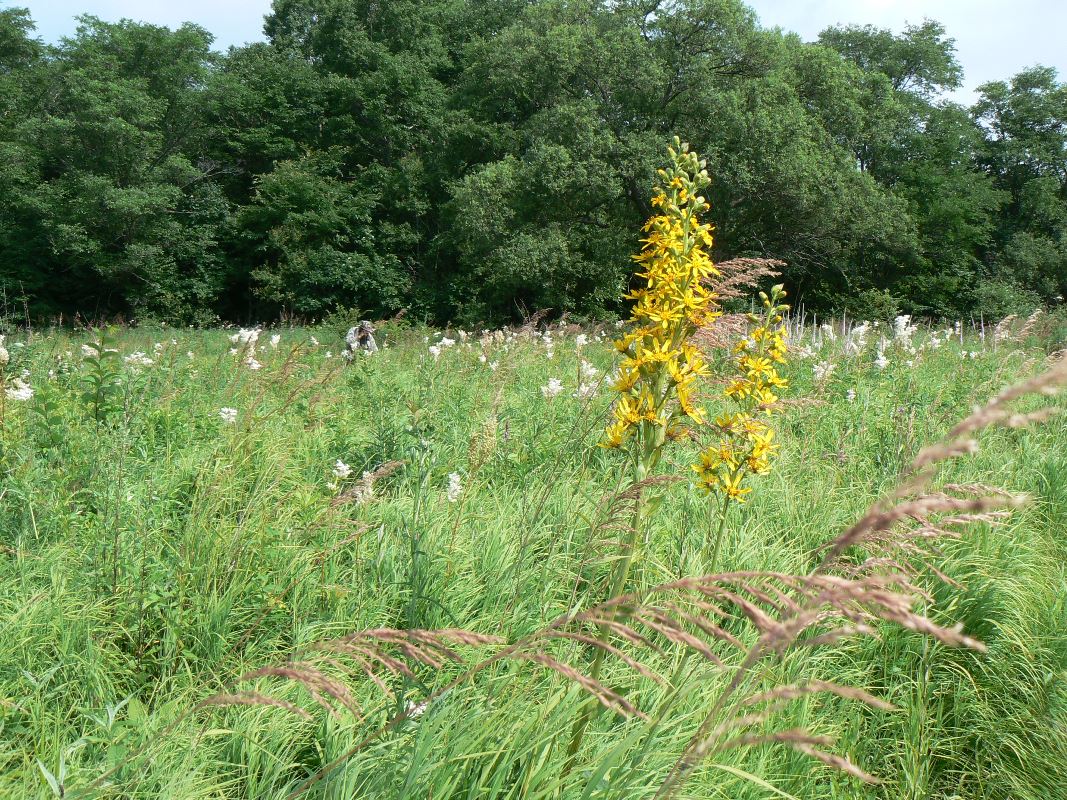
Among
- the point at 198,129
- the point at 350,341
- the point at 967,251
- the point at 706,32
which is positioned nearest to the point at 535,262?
the point at 706,32

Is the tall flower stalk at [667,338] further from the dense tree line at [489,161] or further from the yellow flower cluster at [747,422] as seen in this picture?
the dense tree line at [489,161]

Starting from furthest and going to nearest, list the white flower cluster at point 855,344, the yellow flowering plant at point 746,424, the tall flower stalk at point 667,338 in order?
1. the white flower cluster at point 855,344
2. the yellow flowering plant at point 746,424
3. the tall flower stalk at point 667,338

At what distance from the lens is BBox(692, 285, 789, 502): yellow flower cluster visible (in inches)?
92.0

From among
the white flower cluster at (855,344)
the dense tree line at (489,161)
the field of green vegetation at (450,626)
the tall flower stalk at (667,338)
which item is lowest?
the field of green vegetation at (450,626)

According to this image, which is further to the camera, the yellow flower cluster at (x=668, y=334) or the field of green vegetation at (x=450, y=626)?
A: the yellow flower cluster at (x=668, y=334)

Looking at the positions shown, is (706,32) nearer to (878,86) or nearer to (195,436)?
(878,86)

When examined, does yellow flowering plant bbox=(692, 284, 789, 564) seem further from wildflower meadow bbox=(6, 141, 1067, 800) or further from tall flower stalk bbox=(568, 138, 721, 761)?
tall flower stalk bbox=(568, 138, 721, 761)

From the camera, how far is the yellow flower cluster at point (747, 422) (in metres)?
2.34

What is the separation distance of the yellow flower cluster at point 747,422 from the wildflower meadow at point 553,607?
15mm

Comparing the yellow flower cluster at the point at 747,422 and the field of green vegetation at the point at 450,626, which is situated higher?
the yellow flower cluster at the point at 747,422

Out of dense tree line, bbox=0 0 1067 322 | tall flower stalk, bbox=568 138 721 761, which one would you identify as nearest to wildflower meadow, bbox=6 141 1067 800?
tall flower stalk, bbox=568 138 721 761

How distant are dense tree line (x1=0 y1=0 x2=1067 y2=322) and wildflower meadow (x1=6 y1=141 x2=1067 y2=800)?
1775cm

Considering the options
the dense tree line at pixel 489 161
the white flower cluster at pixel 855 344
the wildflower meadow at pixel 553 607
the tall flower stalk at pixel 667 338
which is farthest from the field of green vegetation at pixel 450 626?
the dense tree line at pixel 489 161

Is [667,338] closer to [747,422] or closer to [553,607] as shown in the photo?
[747,422]
